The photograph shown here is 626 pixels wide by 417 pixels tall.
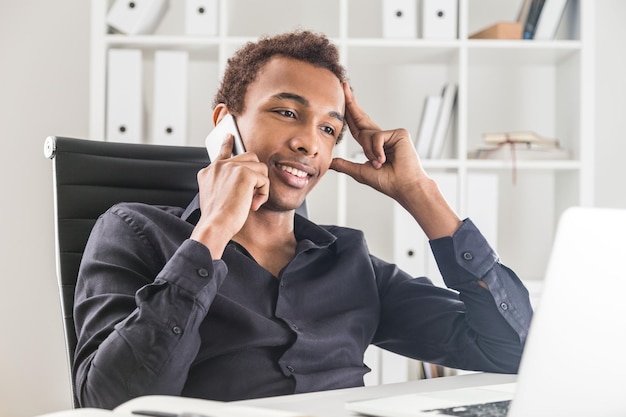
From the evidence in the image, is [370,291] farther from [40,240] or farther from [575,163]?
[40,240]

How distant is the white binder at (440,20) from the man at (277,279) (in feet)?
3.50

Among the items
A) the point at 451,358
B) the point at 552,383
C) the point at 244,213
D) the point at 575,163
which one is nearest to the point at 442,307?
the point at 451,358

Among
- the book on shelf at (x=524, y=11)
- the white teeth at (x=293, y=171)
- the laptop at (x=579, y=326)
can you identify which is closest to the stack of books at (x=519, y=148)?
the book on shelf at (x=524, y=11)

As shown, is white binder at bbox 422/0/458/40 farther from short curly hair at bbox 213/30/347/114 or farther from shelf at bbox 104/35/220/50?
short curly hair at bbox 213/30/347/114

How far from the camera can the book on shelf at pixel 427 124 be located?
2.70m

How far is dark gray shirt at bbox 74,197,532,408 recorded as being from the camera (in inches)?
44.8

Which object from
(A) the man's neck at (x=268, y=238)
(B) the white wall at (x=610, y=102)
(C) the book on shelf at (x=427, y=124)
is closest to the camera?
(A) the man's neck at (x=268, y=238)

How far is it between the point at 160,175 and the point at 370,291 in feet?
1.62

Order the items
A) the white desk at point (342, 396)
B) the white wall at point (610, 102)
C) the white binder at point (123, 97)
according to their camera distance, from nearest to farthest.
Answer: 1. the white desk at point (342, 396)
2. the white binder at point (123, 97)
3. the white wall at point (610, 102)

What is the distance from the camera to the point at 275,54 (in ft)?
5.39

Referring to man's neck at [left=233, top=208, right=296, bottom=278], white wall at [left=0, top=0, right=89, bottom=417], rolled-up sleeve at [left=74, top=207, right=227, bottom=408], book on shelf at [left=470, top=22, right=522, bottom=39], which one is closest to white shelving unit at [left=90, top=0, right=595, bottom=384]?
book on shelf at [left=470, top=22, right=522, bottom=39]

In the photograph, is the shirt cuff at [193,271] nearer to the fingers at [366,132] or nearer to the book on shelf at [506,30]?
the fingers at [366,132]

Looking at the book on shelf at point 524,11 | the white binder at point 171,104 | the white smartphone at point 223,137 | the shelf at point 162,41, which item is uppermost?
the book on shelf at point 524,11

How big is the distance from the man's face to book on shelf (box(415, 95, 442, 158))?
114 centimetres
